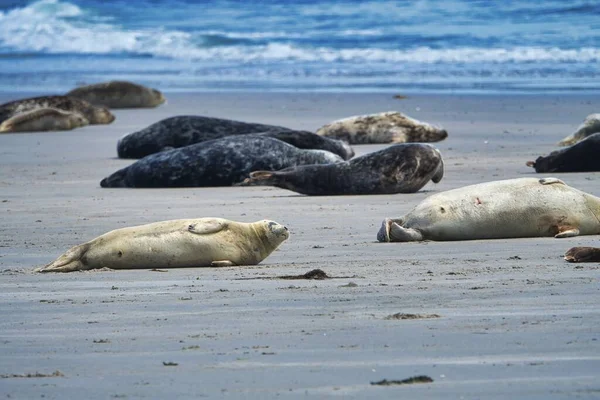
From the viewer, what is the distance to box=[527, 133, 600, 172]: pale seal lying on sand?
11625 millimetres

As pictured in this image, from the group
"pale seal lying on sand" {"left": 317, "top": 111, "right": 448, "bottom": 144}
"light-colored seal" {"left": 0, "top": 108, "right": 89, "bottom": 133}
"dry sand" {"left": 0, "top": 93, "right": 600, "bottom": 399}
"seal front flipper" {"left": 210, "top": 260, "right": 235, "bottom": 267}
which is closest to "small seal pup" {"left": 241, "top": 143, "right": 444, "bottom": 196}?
"dry sand" {"left": 0, "top": 93, "right": 600, "bottom": 399}

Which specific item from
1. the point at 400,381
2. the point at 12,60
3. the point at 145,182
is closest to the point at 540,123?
the point at 145,182

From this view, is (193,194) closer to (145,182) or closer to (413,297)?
(145,182)

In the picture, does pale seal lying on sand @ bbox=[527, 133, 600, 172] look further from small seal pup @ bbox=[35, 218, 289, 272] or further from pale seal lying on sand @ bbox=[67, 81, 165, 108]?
pale seal lying on sand @ bbox=[67, 81, 165, 108]

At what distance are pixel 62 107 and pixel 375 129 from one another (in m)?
6.08

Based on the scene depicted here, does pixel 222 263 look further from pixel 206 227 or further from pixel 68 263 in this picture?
pixel 68 263

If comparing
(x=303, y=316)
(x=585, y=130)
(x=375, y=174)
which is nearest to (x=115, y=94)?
(x=585, y=130)

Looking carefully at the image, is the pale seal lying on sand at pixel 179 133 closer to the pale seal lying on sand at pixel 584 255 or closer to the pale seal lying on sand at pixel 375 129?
the pale seal lying on sand at pixel 375 129

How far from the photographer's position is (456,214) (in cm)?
737

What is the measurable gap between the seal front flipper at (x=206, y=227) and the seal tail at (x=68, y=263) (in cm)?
57

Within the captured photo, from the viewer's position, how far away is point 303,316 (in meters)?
4.85

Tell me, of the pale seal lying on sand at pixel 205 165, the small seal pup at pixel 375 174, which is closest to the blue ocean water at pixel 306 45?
the pale seal lying on sand at pixel 205 165

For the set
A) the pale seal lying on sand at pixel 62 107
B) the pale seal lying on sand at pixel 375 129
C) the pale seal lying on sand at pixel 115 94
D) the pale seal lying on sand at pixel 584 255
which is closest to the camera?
the pale seal lying on sand at pixel 584 255

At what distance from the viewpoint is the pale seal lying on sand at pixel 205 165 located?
1152 centimetres
